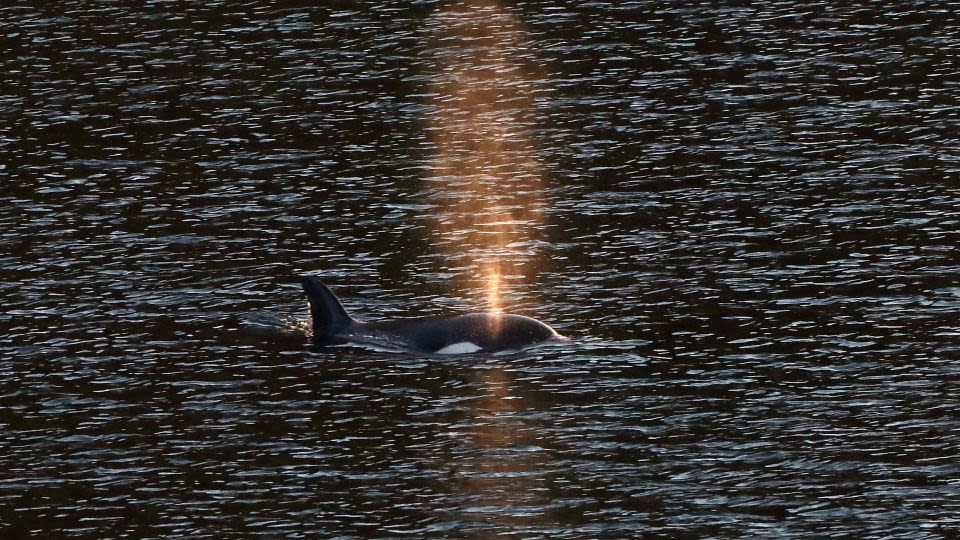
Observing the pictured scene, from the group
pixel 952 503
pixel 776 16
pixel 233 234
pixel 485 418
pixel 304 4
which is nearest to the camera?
pixel 952 503

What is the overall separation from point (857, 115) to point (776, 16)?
1172 centimetres

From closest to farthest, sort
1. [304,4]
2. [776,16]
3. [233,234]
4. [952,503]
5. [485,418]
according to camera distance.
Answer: [952,503] → [485,418] → [233,234] → [776,16] → [304,4]

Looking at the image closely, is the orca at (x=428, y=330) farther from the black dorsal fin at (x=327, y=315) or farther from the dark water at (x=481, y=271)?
the dark water at (x=481, y=271)

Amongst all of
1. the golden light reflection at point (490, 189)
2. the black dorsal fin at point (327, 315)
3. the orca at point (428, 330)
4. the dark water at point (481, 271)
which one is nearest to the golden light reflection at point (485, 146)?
the golden light reflection at point (490, 189)

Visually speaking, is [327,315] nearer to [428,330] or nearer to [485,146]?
[428,330]

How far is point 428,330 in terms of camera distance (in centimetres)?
3822

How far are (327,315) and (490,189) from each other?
11.4 metres

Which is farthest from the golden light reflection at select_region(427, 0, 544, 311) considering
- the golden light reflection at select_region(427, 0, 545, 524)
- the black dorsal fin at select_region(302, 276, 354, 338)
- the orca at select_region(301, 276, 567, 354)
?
the black dorsal fin at select_region(302, 276, 354, 338)

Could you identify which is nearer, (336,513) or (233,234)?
(336,513)

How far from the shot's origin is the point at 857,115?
51.8m

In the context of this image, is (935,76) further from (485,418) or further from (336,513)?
(336,513)

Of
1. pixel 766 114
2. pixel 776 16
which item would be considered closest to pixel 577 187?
pixel 766 114

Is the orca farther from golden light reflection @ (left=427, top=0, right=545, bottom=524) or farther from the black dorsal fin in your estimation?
golden light reflection @ (left=427, top=0, right=545, bottom=524)

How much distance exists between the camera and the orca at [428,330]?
37750 mm
